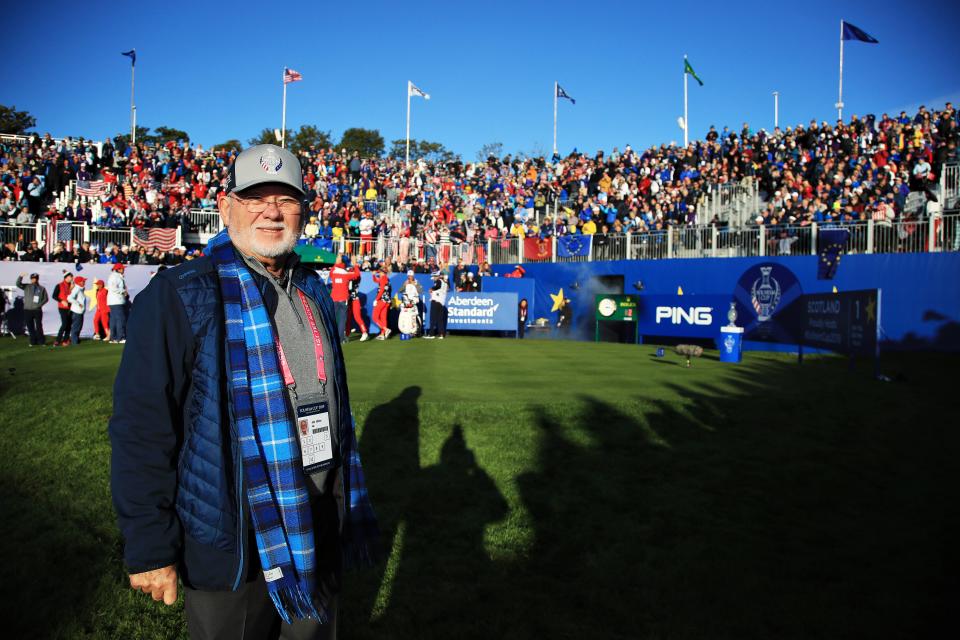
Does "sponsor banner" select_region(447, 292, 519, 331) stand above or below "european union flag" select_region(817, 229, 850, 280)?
below

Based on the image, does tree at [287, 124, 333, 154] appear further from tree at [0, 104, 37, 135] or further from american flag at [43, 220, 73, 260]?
american flag at [43, 220, 73, 260]

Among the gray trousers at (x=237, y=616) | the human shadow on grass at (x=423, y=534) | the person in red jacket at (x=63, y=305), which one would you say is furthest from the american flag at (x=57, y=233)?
the gray trousers at (x=237, y=616)

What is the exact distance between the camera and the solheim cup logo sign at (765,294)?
74.8 feet

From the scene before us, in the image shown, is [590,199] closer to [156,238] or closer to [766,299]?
[766,299]

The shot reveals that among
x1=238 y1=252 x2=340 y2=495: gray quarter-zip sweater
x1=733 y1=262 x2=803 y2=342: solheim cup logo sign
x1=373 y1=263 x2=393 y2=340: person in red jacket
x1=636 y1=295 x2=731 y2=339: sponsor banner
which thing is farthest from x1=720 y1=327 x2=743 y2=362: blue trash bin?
x1=238 y1=252 x2=340 y2=495: gray quarter-zip sweater

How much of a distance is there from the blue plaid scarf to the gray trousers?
89 millimetres

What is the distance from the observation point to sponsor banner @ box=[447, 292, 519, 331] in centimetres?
2639

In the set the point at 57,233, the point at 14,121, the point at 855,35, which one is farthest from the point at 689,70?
the point at 14,121

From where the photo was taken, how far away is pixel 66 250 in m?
23.7

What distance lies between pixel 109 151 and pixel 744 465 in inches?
1280

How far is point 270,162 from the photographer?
2945 millimetres

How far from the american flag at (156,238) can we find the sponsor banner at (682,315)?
16.6 meters

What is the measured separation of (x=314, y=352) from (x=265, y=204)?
63 cm

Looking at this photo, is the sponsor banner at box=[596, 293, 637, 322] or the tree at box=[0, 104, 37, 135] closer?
the sponsor banner at box=[596, 293, 637, 322]
